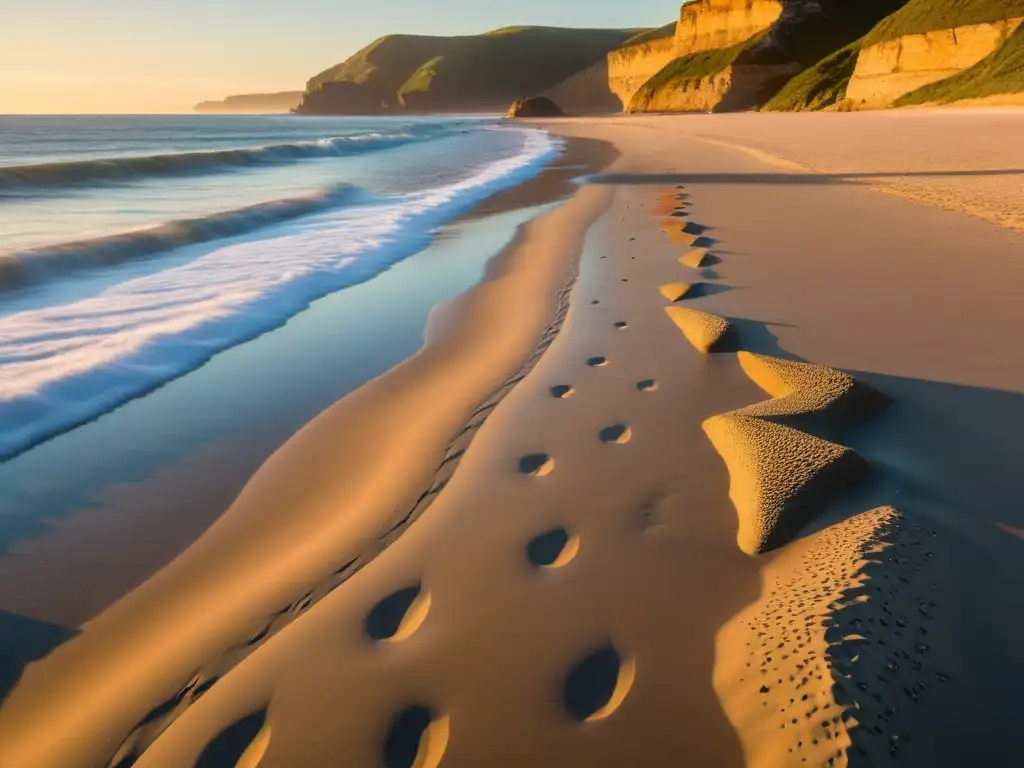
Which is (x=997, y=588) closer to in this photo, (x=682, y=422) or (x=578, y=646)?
(x=578, y=646)

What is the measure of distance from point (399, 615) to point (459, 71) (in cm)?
16642

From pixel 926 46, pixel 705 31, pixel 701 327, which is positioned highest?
pixel 705 31

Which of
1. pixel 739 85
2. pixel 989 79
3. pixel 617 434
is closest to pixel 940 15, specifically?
pixel 989 79

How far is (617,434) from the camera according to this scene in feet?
9.95

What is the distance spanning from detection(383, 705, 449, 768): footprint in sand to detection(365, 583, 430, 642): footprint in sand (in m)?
0.29

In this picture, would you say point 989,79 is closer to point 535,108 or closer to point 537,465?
point 537,465

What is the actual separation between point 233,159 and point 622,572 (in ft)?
78.8

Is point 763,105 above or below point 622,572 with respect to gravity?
below

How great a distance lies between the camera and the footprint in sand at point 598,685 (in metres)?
1.67

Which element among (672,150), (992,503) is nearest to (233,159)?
(672,150)

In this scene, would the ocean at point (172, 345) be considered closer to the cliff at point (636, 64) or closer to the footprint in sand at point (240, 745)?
the footprint in sand at point (240, 745)

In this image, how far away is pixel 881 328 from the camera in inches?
160

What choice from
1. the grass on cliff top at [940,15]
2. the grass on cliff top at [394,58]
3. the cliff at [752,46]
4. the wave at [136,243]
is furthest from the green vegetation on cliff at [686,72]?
the grass on cliff top at [394,58]

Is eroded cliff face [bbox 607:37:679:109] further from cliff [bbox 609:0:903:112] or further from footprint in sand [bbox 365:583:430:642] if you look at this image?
footprint in sand [bbox 365:583:430:642]
